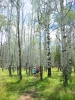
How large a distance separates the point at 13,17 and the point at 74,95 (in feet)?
64.5

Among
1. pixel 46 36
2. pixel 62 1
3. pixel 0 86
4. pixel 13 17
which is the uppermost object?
pixel 13 17

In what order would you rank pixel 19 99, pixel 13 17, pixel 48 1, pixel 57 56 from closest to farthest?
pixel 19 99, pixel 48 1, pixel 13 17, pixel 57 56

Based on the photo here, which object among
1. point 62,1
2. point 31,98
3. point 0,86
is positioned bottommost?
point 31,98

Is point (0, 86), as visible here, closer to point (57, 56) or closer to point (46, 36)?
point (46, 36)

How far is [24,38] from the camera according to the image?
39.6 m

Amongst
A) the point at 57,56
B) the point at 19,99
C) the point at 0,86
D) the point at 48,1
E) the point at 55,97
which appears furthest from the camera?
the point at 57,56

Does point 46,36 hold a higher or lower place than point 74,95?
higher

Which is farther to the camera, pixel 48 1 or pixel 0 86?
pixel 48 1

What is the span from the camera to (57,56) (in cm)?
4425

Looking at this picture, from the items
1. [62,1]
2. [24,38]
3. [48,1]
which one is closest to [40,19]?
[48,1]

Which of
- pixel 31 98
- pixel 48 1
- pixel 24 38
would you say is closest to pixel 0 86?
pixel 31 98

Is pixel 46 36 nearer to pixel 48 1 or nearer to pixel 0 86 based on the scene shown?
pixel 48 1

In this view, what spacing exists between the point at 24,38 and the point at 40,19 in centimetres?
1887

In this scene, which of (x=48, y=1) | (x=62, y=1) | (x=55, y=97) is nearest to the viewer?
(x=55, y=97)
